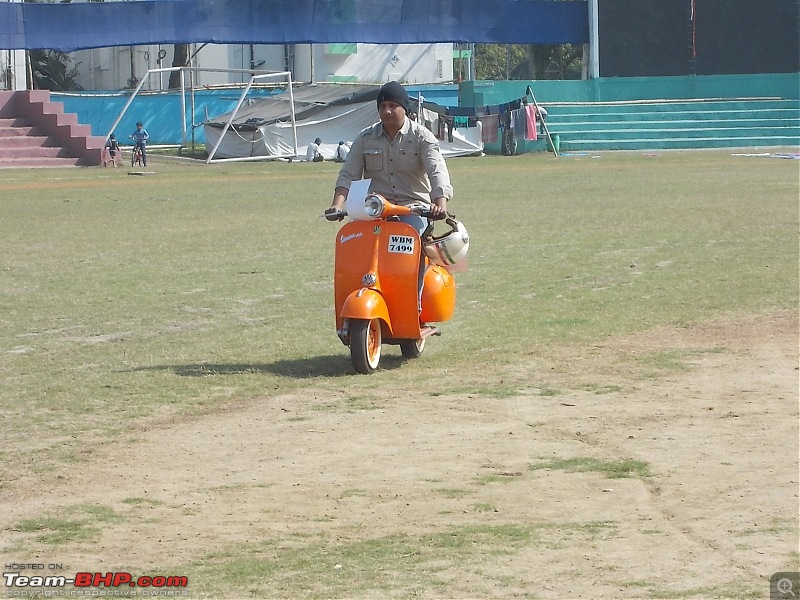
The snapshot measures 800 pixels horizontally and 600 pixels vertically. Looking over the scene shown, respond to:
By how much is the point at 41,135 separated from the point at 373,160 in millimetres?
30357

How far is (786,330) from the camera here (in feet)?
31.8

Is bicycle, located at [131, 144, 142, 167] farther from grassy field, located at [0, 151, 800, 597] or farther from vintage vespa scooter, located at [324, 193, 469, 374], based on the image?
vintage vespa scooter, located at [324, 193, 469, 374]

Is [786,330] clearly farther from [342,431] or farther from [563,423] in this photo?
[342,431]

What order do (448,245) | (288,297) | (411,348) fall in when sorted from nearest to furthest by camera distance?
(448,245), (411,348), (288,297)

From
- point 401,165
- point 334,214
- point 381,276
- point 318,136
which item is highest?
point 318,136

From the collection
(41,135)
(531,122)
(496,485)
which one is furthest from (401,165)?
(531,122)

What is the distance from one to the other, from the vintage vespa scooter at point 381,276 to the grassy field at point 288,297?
285 millimetres

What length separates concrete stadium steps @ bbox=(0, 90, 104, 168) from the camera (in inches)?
1399

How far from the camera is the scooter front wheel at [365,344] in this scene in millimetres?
8250

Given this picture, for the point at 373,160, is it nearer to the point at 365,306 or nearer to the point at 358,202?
the point at 358,202

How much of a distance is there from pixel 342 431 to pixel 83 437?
4.59ft

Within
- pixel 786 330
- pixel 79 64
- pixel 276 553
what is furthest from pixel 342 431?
pixel 79 64

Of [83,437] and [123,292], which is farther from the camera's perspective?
[123,292]

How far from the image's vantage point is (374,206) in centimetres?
830
